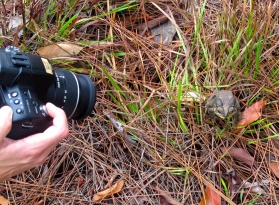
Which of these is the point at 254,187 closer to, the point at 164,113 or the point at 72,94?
the point at 164,113

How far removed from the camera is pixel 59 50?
175 cm

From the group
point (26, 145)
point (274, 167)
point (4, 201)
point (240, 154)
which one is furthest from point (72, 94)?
point (274, 167)

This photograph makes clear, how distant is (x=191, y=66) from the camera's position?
1731 mm

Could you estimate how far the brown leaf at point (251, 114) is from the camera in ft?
5.33

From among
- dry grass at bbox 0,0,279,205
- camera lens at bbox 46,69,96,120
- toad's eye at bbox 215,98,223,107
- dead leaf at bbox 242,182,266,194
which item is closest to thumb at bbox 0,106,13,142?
camera lens at bbox 46,69,96,120

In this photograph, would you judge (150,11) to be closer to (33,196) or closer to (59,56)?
(59,56)

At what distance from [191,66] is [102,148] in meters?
0.43

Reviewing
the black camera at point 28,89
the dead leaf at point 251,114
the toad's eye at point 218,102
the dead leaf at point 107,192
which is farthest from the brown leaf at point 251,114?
the black camera at point 28,89

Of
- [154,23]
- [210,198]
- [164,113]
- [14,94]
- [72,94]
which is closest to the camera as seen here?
[14,94]

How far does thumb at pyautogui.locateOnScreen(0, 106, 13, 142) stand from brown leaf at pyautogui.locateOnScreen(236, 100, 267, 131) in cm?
82

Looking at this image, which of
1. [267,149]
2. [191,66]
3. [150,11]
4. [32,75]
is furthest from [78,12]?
[267,149]

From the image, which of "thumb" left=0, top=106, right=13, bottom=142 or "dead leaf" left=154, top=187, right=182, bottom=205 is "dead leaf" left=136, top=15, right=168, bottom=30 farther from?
"thumb" left=0, top=106, right=13, bottom=142

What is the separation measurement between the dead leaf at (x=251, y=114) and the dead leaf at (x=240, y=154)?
0.06 meters

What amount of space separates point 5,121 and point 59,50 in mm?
703
